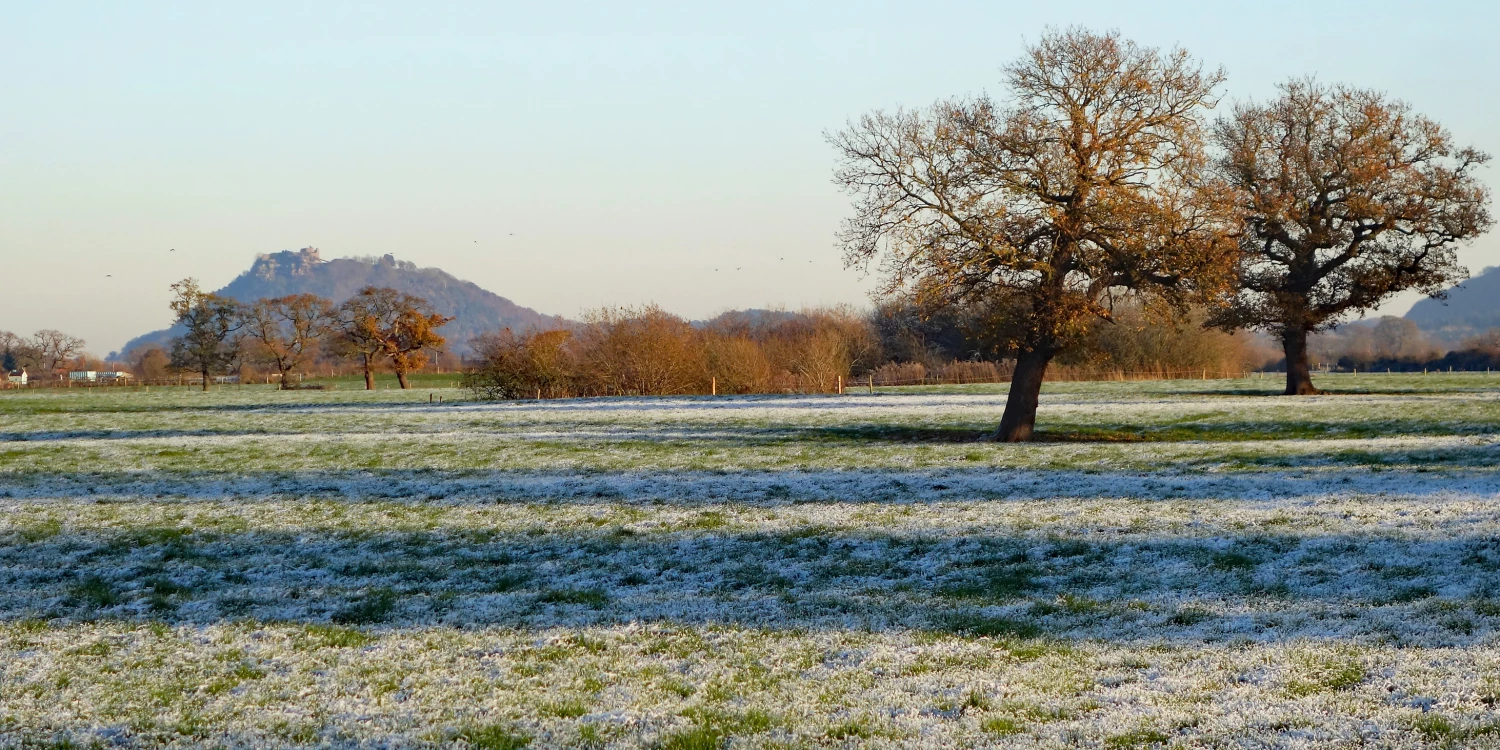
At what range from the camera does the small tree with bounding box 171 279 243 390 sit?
89250 mm

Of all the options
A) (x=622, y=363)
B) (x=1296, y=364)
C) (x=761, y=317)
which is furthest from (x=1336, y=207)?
(x=761, y=317)

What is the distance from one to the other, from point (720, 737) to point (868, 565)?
5138 millimetres

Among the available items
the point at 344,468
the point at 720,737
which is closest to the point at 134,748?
the point at 720,737

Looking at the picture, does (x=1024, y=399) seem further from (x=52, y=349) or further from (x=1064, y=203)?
(x=52, y=349)

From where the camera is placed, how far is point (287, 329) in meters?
95.6

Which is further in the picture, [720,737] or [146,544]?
[146,544]

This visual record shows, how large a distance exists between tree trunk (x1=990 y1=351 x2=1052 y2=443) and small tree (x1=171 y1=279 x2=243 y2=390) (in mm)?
80434

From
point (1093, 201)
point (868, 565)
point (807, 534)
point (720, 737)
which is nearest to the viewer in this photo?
point (720, 737)

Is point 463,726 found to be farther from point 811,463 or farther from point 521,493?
point 811,463

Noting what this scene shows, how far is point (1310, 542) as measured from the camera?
10.9m

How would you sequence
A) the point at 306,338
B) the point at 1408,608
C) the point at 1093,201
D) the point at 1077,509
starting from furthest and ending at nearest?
1. the point at 306,338
2. the point at 1093,201
3. the point at 1077,509
4. the point at 1408,608

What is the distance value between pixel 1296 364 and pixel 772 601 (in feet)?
125

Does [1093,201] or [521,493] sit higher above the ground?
[1093,201]

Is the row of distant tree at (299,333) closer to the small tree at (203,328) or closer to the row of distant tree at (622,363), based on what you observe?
the small tree at (203,328)
